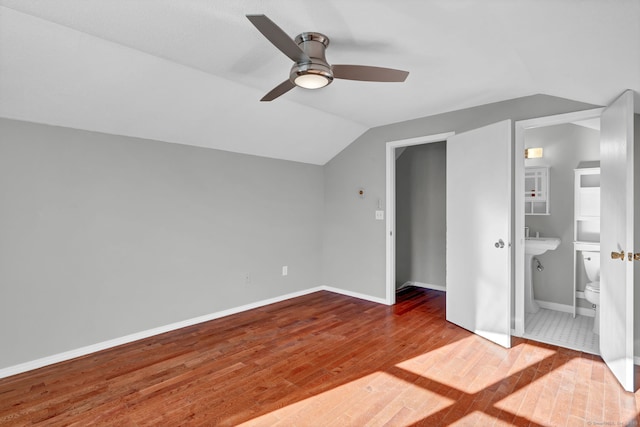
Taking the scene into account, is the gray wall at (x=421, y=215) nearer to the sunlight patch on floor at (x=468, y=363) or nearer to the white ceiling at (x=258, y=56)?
the white ceiling at (x=258, y=56)

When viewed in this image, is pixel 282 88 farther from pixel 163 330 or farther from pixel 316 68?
pixel 163 330

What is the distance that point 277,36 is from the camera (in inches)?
64.6

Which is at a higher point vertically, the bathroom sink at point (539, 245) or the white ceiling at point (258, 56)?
the white ceiling at point (258, 56)

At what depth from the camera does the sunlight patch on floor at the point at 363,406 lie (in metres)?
1.92

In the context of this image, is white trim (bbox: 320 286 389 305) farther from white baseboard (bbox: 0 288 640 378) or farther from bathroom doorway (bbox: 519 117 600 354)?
bathroom doorway (bbox: 519 117 600 354)

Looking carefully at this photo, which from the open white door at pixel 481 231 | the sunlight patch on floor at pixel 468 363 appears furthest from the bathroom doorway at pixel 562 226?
the sunlight patch on floor at pixel 468 363

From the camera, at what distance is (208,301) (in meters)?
3.62

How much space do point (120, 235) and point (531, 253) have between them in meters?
4.22

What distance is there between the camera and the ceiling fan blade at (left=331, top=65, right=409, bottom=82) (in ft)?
6.70

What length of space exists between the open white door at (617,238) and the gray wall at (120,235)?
3.29m

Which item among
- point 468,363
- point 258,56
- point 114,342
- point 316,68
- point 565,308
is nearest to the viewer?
point 316,68

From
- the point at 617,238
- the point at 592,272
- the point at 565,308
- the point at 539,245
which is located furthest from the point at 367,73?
the point at 565,308

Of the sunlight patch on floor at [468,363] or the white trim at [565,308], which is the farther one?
the white trim at [565,308]

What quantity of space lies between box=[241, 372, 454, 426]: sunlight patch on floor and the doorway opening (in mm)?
1757
